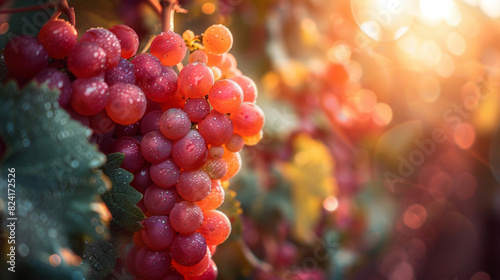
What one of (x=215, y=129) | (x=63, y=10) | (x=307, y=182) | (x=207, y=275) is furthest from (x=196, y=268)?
(x=307, y=182)

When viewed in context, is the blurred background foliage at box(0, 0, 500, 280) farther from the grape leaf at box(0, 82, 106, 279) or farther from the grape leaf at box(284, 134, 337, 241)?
the grape leaf at box(0, 82, 106, 279)

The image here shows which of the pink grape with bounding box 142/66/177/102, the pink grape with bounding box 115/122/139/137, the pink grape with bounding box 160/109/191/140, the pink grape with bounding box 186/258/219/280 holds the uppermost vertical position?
the pink grape with bounding box 142/66/177/102

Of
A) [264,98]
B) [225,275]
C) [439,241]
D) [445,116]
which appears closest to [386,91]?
[445,116]

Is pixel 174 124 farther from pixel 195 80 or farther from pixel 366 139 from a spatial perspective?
pixel 366 139

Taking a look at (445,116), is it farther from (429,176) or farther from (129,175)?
(129,175)

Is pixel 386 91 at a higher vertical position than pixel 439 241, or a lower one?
higher

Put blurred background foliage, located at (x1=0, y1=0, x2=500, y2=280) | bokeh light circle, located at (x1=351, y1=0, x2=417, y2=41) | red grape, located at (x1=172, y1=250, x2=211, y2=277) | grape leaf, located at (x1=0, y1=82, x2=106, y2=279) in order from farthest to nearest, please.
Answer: bokeh light circle, located at (x1=351, y1=0, x2=417, y2=41), blurred background foliage, located at (x1=0, y1=0, x2=500, y2=280), red grape, located at (x1=172, y1=250, x2=211, y2=277), grape leaf, located at (x1=0, y1=82, x2=106, y2=279)

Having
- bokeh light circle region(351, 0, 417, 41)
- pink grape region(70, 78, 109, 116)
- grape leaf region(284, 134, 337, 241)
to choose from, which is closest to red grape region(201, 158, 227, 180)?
pink grape region(70, 78, 109, 116)
